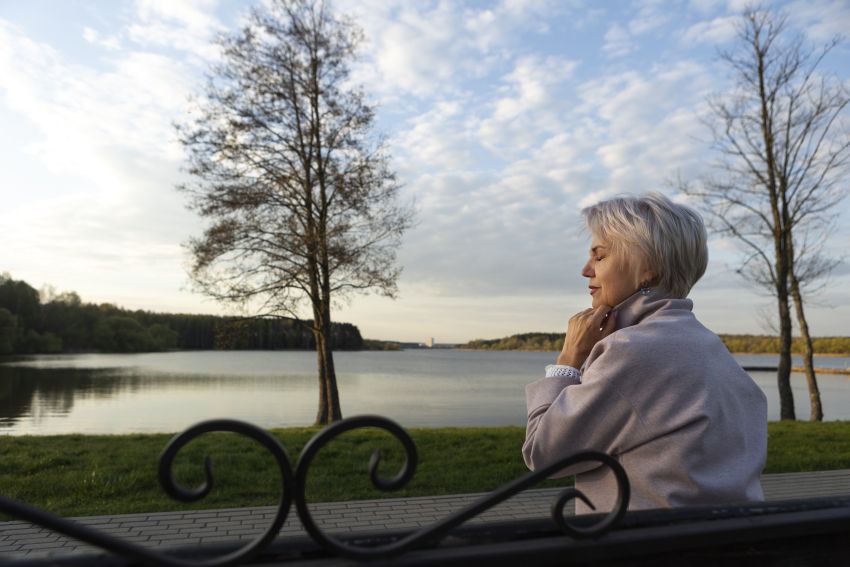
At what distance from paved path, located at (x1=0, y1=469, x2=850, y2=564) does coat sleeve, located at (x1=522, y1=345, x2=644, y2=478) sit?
377 centimetres

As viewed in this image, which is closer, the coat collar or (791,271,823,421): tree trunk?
the coat collar

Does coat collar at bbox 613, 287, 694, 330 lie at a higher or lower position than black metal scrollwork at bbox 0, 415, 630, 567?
higher

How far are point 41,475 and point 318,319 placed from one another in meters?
9.52

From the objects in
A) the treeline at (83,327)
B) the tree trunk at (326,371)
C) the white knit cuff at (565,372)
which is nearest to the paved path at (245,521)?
the white knit cuff at (565,372)

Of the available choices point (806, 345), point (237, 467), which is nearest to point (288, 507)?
point (237, 467)

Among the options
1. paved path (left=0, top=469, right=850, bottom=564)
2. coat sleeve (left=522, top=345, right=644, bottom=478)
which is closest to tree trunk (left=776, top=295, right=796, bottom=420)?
paved path (left=0, top=469, right=850, bottom=564)

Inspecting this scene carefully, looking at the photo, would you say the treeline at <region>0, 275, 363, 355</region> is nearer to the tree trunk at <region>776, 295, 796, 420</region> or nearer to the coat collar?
the tree trunk at <region>776, 295, 796, 420</region>

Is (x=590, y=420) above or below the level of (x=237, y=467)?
above

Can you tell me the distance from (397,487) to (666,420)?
79 centimetres

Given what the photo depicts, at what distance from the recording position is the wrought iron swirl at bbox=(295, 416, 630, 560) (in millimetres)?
985

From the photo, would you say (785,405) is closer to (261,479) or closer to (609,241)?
(261,479)

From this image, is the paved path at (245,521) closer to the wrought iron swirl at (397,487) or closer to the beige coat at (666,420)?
the beige coat at (666,420)

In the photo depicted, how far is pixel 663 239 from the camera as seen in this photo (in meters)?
1.83

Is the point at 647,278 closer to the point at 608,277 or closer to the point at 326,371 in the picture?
the point at 608,277
